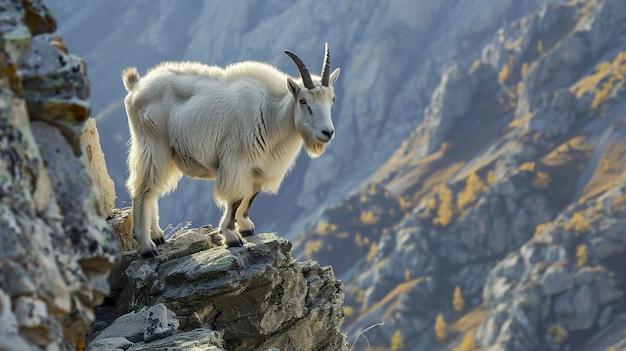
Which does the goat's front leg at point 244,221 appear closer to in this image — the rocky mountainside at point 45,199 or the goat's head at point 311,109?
the goat's head at point 311,109

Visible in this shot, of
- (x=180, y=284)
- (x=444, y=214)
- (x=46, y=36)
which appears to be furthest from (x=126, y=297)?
(x=444, y=214)

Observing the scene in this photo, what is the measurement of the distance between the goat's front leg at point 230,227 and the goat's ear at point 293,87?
191cm

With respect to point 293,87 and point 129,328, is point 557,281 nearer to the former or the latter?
point 293,87

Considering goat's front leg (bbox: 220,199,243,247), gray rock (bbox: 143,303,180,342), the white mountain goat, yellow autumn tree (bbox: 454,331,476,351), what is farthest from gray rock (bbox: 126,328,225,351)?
yellow autumn tree (bbox: 454,331,476,351)

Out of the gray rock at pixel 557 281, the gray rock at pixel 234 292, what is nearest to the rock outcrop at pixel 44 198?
the gray rock at pixel 234 292

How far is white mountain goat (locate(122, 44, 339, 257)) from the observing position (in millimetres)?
12992

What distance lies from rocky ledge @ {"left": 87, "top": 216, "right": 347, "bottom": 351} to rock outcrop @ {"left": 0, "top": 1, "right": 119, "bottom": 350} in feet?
17.2

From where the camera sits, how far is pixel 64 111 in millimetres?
5160

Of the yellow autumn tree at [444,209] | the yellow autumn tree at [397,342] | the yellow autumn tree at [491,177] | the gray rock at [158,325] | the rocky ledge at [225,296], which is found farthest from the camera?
the yellow autumn tree at [491,177]

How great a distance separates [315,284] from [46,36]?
906cm

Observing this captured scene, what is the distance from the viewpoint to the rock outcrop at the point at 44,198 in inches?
170

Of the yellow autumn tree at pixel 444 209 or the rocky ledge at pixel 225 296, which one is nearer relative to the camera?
the rocky ledge at pixel 225 296

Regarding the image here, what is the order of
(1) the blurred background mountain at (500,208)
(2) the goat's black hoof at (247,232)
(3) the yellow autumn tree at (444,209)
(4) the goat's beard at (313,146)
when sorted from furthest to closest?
(3) the yellow autumn tree at (444,209) → (1) the blurred background mountain at (500,208) → (2) the goat's black hoof at (247,232) → (4) the goat's beard at (313,146)

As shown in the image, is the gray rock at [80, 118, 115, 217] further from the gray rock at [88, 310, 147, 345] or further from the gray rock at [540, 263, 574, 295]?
the gray rock at [540, 263, 574, 295]
